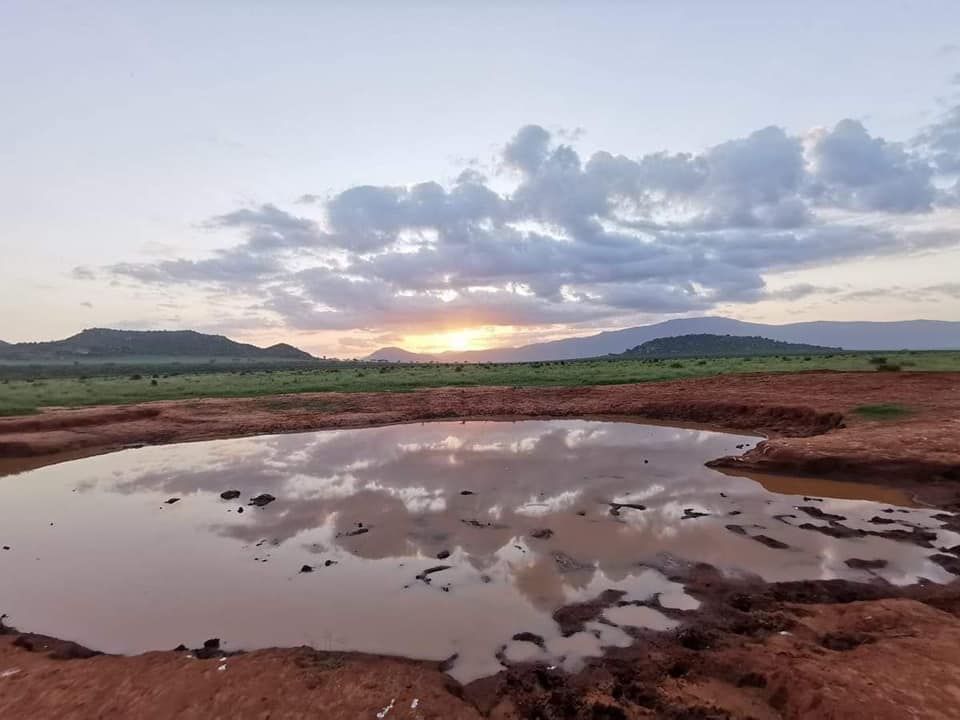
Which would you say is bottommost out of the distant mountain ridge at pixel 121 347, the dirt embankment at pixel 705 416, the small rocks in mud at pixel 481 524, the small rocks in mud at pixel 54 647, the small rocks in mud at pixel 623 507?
the small rocks in mud at pixel 54 647

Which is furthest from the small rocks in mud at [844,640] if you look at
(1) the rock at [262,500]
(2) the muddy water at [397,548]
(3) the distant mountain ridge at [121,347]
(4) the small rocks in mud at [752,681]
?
(3) the distant mountain ridge at [121,347]

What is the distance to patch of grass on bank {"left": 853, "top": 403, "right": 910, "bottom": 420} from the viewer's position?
69.9 feet

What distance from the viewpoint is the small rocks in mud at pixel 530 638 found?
719 centimetres

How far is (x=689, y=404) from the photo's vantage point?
98.1ft

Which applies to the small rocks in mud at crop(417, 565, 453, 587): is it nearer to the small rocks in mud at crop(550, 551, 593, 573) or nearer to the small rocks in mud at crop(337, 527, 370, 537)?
the small rocks in mud at crop(550, 551, 593, 573)

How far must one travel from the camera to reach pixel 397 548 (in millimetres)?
11141

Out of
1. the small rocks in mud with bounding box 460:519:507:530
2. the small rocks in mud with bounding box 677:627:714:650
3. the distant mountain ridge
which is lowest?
the small rocks in mud with bounding box 460:519:507:530

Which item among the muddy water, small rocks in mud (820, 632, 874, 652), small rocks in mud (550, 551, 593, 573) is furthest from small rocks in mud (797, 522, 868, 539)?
small rocks in mud (550, 551, 593, 573)

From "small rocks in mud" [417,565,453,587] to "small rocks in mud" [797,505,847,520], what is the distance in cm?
917

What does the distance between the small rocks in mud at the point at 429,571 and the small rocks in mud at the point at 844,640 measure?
6.08 m

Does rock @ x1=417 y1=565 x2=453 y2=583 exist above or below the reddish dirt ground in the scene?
below

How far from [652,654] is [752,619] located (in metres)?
1.92

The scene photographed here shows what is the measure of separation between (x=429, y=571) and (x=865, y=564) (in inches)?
321

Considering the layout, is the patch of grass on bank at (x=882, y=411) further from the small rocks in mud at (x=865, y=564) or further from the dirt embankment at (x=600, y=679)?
the dirt embankment at (x=600, y=679)
